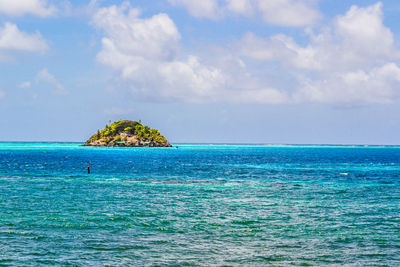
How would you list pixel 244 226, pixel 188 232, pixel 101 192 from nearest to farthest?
1. pixel 188 232
2. pixel 244 226
3. pixel 101 192

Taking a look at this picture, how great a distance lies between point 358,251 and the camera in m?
25.7

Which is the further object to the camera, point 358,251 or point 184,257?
point 358,251

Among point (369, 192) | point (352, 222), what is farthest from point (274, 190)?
point (352, 222)

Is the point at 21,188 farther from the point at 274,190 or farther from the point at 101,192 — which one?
the point at 274,190

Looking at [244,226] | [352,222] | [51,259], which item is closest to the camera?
[51,259]

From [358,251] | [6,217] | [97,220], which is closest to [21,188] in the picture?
[6,217]

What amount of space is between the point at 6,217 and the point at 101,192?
19735 millimetres

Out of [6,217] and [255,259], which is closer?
[255,259]

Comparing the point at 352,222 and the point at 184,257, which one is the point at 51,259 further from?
the point at 352,222

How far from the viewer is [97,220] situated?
34188 mm

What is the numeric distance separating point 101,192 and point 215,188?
17518 millimetres

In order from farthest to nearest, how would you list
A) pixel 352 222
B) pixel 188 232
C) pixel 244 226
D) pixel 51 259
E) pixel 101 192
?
pixel 101 192 → pixel 352 222 → pixel 244 226 → pixel 188 232 → pixel 51 259

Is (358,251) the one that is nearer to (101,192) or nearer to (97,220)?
(97,220)

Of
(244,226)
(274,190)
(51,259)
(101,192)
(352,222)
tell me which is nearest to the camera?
(51,259)
